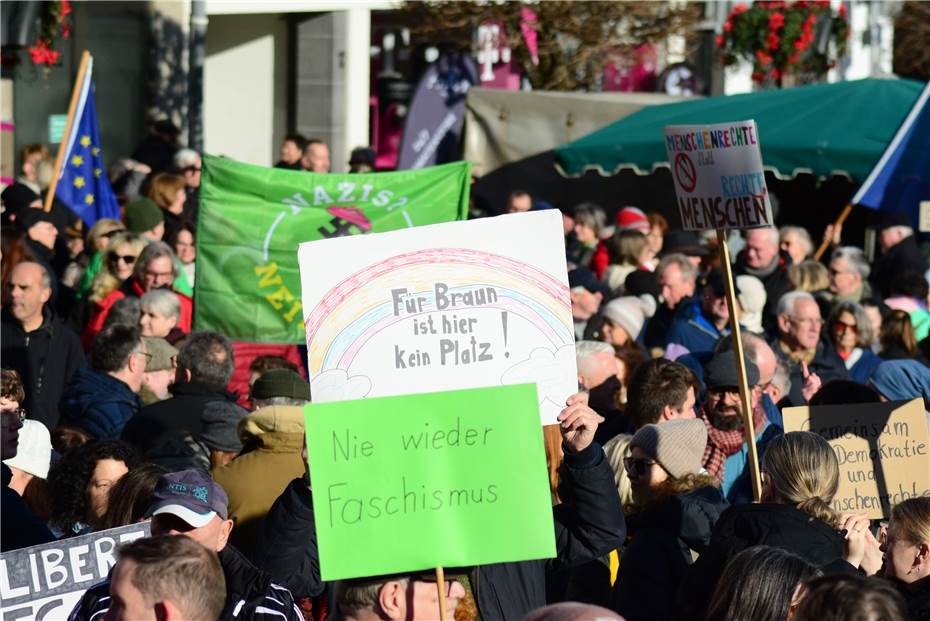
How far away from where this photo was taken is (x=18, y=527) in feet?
17.5

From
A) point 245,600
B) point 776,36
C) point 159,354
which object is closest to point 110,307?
point 159,354

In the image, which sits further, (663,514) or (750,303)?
(750,303)

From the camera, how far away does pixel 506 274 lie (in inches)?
175

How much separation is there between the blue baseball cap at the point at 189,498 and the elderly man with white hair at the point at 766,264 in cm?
656

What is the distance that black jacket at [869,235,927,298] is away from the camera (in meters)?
12.0

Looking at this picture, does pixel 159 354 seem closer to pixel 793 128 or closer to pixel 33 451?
pixel 33 451

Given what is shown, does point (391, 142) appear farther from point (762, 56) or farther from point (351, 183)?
point (351, 183)

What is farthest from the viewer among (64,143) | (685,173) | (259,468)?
(64,143)

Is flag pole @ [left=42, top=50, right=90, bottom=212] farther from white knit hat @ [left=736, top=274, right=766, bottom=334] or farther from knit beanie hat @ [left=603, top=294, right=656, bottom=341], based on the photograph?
white knit hat @ [left=736, top=274, right=766, bottom=334]

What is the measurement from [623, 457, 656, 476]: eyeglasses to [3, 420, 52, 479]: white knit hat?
2.09 meters

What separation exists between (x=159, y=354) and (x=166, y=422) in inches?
46.1

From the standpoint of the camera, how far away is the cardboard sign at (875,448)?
19.7 feet

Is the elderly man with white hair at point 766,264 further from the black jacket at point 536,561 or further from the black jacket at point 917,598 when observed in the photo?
the black jacket at point 536,561

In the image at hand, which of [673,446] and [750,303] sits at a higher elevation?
[750,303]
